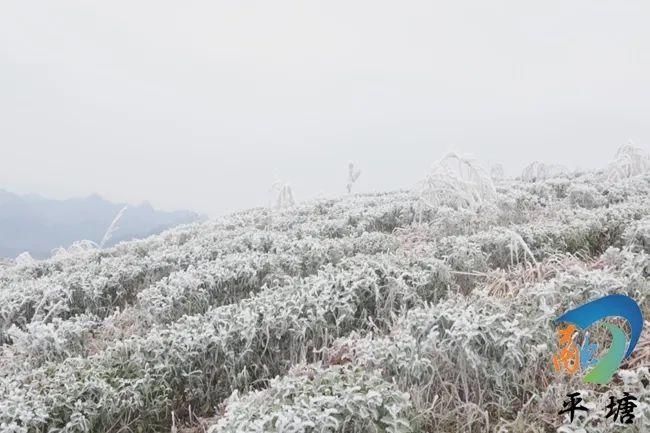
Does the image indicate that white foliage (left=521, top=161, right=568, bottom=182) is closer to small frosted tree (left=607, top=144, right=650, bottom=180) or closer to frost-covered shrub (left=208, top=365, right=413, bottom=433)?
small frosted tree (left=607, top=144, right=650, bottom=180)

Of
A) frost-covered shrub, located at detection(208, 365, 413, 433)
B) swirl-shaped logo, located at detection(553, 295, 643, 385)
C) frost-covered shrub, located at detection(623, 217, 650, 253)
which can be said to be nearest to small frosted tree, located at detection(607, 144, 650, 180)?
frost-covered shrub, located at detection(623, 217, 650, 253)

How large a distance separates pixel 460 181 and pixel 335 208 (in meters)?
3.21

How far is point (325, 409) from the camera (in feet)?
7.96

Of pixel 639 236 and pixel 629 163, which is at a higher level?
pixel 629 163

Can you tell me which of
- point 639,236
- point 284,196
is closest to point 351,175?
point 284,196

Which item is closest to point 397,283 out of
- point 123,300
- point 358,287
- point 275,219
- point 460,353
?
point 358,287

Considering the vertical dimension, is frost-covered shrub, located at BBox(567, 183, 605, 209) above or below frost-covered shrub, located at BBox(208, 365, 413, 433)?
above

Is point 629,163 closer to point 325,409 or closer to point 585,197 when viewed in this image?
point 585,197

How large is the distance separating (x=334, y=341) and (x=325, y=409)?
1.43 m

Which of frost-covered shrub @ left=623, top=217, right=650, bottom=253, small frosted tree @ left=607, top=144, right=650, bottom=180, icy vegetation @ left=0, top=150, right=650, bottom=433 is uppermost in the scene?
small frosted tree @ left=607, top=144, right=650, bottom=180

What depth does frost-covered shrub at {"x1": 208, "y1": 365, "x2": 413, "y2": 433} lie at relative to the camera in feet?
7.85

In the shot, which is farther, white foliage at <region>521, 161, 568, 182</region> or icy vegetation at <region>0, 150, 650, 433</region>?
white foliage at <region>521, 161, 568, 182</region>

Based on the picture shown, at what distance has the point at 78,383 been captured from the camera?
3.22 m

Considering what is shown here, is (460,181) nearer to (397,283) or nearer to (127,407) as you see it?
(397,283)
